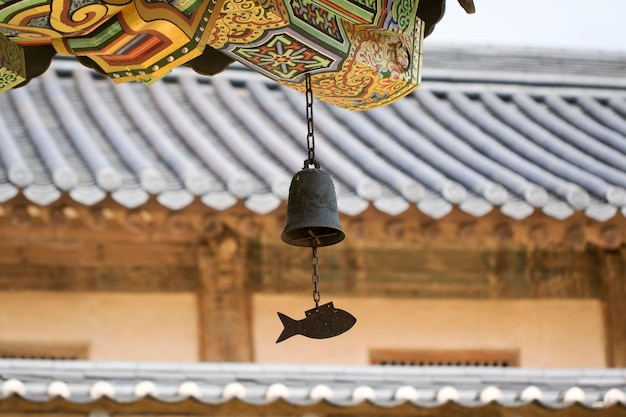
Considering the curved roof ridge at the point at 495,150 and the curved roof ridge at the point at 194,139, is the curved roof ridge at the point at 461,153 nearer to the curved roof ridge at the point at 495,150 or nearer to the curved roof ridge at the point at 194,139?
the curved roof ridge at the point at 495,150

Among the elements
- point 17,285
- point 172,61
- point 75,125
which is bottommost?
point 172,61

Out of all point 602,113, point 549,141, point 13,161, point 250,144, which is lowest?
point 13,161

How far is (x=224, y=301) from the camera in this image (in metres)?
7.74

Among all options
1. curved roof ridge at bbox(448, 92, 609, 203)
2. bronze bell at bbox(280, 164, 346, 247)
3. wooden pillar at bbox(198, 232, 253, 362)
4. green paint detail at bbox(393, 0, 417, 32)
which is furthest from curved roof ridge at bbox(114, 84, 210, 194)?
green paint detail at bbox(393, 0, 417, 32)

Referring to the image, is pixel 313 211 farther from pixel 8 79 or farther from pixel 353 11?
pixel 8 79

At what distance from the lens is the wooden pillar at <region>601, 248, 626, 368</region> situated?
320 inches

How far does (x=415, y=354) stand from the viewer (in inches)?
315

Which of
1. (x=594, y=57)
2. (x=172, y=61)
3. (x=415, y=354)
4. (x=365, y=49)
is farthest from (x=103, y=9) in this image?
(x=594, y=57)

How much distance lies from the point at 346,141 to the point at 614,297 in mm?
1935

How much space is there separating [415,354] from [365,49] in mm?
3951

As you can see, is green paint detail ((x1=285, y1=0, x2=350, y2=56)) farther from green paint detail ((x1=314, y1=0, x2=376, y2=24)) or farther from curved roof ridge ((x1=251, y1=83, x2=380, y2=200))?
curved roof ridge ((x1=251, y1=83, x2=380, y2=200))

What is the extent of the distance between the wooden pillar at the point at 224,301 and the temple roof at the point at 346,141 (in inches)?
16.5

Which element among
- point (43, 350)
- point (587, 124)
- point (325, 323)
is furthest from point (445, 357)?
point (325, 323)

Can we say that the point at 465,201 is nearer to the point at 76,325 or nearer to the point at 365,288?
the point at 365,288
